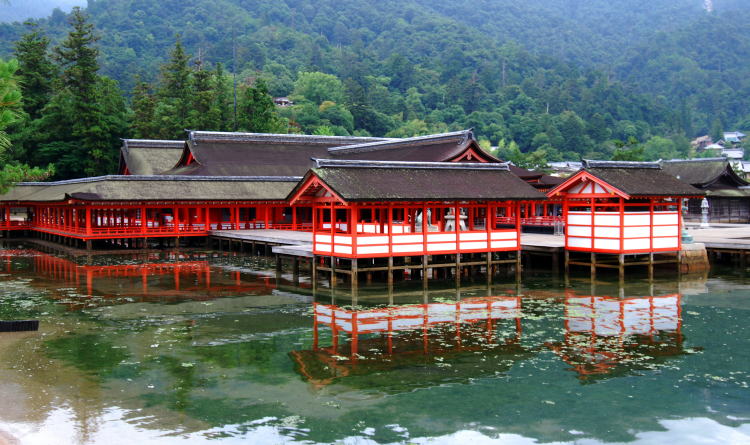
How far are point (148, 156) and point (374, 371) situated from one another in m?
43.2

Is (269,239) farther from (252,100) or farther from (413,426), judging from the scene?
(252,100)

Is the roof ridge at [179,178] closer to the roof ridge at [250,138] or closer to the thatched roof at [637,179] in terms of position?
the roof ridge at [250,138]

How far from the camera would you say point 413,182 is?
87.0ft

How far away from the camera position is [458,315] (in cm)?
2081

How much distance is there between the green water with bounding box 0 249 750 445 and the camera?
11.6 meters

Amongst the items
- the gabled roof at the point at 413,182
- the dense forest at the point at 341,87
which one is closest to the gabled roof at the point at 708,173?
the dense forest at the point at 341,87

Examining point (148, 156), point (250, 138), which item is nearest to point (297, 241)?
point (250, 138)

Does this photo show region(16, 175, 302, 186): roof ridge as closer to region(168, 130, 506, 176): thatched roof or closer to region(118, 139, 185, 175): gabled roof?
region(168, 130, 506, 176): thatched roof

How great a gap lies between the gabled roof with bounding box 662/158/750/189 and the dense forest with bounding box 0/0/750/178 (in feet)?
51.8

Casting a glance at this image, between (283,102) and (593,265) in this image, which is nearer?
(593,265)

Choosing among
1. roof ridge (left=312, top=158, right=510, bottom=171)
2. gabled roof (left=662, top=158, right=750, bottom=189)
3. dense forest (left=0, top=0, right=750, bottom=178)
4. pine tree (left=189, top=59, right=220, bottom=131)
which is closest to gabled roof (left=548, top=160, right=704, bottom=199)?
roof ridge (left=312, top=158, right=510, bottom=171)

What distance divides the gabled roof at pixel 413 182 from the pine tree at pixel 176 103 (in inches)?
1812

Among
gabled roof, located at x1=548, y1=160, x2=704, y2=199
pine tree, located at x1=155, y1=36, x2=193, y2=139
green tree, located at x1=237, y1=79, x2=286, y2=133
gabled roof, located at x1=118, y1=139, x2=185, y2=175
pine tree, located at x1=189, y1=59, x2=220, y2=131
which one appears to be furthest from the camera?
green tree, located at x1=237, y1=79, x2=286, y2=133

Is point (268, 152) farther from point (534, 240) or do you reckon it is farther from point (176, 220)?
point (534, 240)
